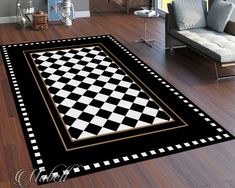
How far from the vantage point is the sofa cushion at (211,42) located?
5121 mm

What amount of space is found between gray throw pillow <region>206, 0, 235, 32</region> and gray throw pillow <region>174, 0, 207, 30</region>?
0.13 metres

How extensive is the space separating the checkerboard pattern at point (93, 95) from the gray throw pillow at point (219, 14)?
158cm

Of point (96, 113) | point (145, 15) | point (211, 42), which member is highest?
point (145, 15)

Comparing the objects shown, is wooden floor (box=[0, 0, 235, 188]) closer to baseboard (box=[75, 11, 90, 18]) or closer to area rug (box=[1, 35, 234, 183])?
area rug (box=[1, 35, 234, 183])

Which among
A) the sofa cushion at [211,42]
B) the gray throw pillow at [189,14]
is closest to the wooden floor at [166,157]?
the sofa cushion at [211,42]

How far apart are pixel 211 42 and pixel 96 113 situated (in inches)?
81.2

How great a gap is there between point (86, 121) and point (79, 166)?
787 mm

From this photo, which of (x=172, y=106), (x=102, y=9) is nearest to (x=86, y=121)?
(x=172, y=106)

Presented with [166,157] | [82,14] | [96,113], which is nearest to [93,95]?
[96,113]

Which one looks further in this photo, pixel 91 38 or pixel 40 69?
pixel 91 38

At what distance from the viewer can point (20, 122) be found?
168 inches

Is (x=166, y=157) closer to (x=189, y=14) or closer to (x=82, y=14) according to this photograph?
(x=189, y=14)

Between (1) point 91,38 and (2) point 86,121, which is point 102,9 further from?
(2) point 86,121

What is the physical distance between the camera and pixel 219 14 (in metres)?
5.89
